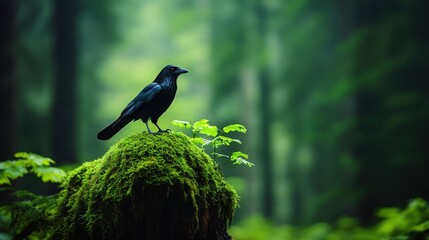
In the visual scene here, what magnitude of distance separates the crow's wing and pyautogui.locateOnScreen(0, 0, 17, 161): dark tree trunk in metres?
6.36

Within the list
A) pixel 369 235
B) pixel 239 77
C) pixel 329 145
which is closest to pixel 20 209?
pixel 369 235

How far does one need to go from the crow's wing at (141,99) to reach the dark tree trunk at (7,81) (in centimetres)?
636

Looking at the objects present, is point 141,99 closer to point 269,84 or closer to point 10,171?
point 10,171

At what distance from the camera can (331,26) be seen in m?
15.8

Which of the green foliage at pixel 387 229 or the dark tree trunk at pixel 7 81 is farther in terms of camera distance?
the dark tree trunk at pixel 7 81

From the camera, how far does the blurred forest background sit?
11.7m

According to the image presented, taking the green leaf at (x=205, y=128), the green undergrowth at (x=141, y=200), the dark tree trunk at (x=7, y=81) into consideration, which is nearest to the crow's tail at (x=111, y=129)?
the green undergrowth at (x=141, y=200)

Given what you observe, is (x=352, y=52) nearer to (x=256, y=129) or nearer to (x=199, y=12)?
(x=199, y=12)

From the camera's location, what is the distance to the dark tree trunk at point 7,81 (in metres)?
9.32

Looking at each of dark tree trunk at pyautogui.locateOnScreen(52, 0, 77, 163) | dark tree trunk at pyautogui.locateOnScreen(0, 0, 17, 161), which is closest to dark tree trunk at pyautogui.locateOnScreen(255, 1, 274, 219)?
dark tree trunk at pyautogui.locateOnScreen(52, 0, 77, 163)

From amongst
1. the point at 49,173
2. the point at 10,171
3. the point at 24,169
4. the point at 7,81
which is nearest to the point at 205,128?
the point at 49,173

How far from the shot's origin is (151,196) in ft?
11.1

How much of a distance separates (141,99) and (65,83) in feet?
30.3

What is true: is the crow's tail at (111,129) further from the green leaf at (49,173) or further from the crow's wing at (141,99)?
the green leaf at (49,173)
